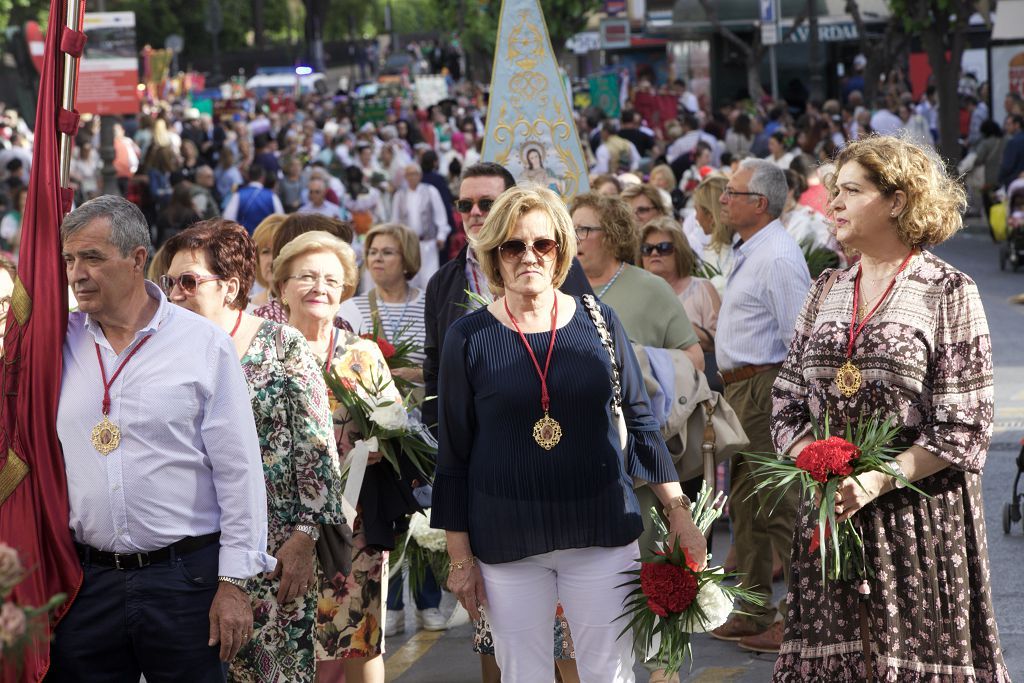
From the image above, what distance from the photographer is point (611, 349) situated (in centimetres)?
446

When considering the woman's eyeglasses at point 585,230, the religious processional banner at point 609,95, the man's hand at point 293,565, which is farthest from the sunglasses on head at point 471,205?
the religious processional banner at point 609,95

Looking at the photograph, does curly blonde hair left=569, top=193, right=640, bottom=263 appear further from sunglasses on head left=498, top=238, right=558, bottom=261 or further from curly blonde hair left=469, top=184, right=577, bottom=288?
sunglasses on head left=498, top=238, right=558, bottom=261

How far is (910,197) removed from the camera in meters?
4.37

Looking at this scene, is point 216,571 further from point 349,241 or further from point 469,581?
point 349,241

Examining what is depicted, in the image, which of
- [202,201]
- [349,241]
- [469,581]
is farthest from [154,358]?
[202,201]

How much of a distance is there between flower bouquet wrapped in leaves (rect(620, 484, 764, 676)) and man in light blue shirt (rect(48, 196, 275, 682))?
1120 millimetres

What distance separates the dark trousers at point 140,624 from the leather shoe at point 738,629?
319cm

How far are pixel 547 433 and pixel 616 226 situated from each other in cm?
206

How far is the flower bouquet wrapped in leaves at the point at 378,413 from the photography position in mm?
5598

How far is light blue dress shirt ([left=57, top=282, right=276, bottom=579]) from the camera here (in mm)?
4035

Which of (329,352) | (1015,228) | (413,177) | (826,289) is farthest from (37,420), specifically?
(1015,228)

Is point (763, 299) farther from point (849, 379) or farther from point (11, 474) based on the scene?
point (11, 474)

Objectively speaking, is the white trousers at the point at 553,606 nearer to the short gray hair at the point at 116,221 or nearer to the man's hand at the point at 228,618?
the man's hand at the point at 228,618

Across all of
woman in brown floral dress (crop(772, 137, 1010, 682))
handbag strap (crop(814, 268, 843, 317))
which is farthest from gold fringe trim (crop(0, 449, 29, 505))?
handbag strap (crop(814, 268, 843, 317))
